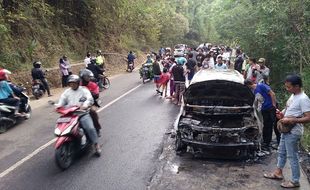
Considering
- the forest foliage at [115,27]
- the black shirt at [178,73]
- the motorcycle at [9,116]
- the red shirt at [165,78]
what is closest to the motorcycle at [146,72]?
the forest foliage at [115,27]

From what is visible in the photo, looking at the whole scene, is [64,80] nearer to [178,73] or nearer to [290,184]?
[178,73]

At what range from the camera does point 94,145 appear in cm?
858

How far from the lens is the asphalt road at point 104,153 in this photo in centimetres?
704

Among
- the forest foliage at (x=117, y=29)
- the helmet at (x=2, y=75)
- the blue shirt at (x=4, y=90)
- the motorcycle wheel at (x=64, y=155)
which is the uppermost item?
the forest foliage at (x=117, y=29)

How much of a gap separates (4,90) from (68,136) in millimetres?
4805

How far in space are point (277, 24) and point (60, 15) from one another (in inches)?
703

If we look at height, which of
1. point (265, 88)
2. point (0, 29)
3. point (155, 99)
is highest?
point (0, 29)

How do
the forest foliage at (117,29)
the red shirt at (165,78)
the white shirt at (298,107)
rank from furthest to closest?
1. the red shirt at (165,78)
2. the forest foliage at (117,29)
3. the white shirt at (298,107)

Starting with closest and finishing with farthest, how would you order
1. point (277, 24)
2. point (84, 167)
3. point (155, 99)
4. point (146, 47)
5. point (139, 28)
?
point (84, 167) → point (277, 24) → point (155, 99) → point (139, 28) → point (146, 47)

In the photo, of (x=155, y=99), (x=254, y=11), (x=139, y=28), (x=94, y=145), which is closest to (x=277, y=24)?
(x=254, y=11)

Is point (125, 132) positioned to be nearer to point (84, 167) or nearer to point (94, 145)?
point (94, 145)

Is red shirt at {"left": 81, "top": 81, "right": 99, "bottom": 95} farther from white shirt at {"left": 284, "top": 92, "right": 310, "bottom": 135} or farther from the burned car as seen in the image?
white shirt at {"left": 284, "top": 92, "right": 310, "bottom": 135}

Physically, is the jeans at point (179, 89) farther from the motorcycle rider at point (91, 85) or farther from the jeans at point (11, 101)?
the jeans at point (11, 101)

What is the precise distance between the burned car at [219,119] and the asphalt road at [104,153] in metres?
0.97
